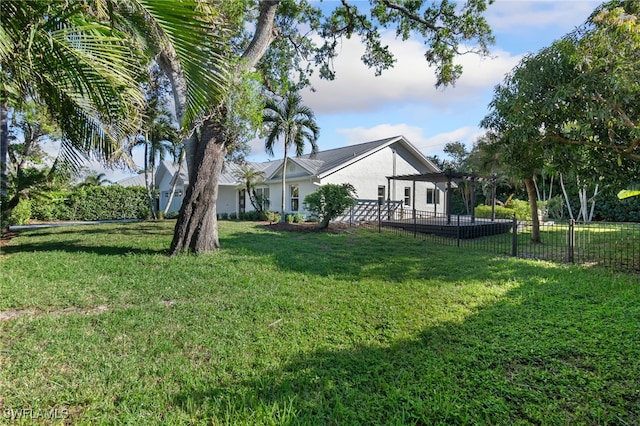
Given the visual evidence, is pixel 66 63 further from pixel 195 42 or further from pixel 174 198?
pixel 174 198

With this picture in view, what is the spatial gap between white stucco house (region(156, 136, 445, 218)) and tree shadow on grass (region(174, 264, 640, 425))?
601 inches

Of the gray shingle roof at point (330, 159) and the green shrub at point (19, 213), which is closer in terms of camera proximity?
the green shrub at point (19, 213)

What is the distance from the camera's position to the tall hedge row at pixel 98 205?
23141 millimetres

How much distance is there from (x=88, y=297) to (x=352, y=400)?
4687mm

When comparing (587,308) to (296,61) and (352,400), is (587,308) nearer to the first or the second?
(352,400)

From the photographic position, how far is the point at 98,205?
25.1 metres

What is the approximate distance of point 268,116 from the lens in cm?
1792

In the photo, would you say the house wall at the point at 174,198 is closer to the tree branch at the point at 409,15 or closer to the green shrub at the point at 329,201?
the green shrub at the point at 329,201

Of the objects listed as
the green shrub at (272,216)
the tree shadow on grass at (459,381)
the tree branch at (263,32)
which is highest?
the tree branch at (263,32)

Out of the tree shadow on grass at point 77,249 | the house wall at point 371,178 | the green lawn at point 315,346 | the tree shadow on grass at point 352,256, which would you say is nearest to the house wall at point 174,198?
the house wall at point 371,178

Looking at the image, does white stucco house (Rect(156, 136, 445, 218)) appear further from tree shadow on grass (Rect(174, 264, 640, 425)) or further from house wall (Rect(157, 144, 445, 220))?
tree shadow on grass (Rect(174, 264, 640, 425))

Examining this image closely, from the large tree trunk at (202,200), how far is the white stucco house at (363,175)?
10456 mm

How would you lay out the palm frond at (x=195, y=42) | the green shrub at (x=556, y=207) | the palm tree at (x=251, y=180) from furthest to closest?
the green shrub at (x=556, y=207), the palm tree at (x=251, y=180), the palm frond at (x=195, y=42)

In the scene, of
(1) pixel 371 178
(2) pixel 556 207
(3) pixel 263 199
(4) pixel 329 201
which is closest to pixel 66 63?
(4) pixel 329 201
